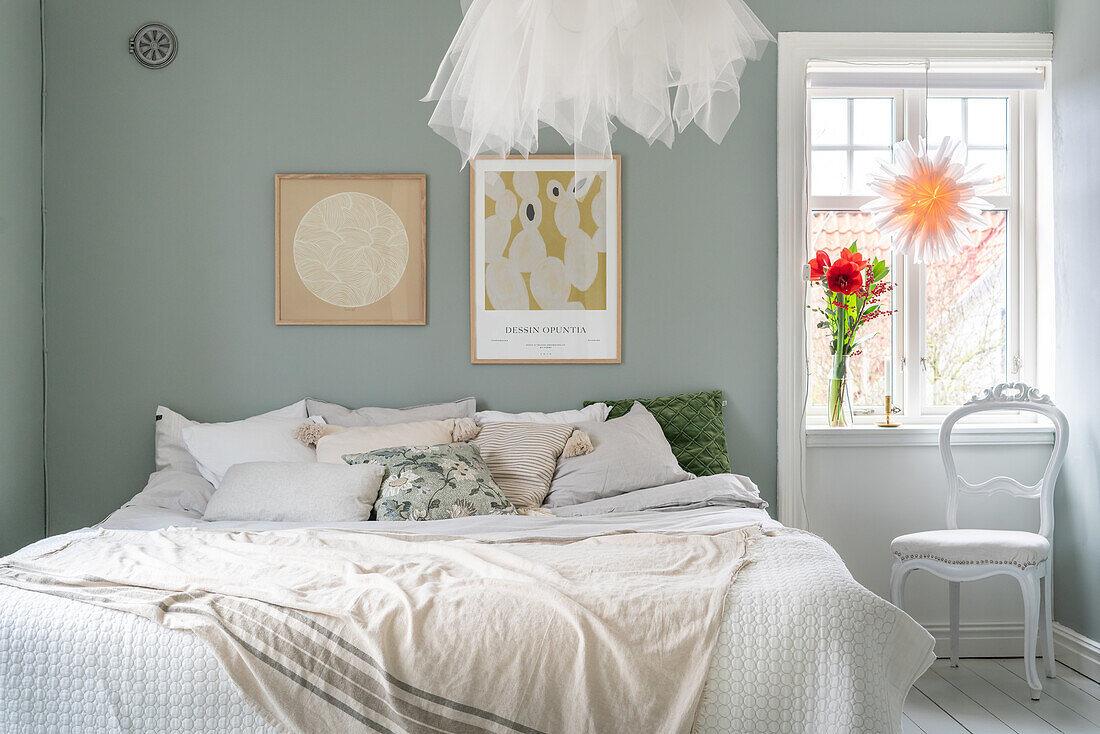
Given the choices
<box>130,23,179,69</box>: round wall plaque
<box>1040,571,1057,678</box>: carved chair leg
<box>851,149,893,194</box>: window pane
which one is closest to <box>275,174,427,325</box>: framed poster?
<box>130,23,179,69</box>: round wall plaque

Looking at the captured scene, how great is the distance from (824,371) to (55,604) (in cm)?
292

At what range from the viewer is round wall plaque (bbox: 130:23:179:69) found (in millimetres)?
3410

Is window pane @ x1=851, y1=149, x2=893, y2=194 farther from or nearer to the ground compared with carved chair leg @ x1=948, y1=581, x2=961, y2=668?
farther from the ground

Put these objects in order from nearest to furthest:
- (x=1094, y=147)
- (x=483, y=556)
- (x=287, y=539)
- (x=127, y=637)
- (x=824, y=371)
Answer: (x=127, y=637), (x=483, y=556), (x=287, y=539), (x=1094, y=147), (x=824, y=371)

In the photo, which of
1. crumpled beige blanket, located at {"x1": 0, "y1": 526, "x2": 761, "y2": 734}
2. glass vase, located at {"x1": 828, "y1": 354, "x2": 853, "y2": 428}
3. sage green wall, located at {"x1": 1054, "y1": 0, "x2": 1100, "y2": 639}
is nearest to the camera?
crumpled beige blanket, located at {"x1": 0, "y1": 526, "x2": 761, "y2": 734}

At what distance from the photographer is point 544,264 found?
3484mm

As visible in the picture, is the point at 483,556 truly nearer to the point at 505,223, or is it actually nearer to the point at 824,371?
the point at 505,223

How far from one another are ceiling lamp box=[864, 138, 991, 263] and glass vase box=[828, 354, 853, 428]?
52 cm

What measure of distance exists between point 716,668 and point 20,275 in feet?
9.75

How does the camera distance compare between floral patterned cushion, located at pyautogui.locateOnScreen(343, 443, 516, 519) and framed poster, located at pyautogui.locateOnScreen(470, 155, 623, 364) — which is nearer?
floral patterned cushion, located at pyautogui.locateOnScreen(343, 443, 516, 519)

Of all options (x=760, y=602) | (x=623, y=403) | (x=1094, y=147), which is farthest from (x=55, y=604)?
(x=1094, y=147)

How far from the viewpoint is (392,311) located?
3.47 metres

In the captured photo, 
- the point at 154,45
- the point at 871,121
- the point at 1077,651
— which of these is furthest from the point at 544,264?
the point at 1077,651

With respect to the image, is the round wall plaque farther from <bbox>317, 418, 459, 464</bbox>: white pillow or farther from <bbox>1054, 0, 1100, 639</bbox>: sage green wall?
<bbox>1054, 0, 1100, 639</bbox>: sage green wall
